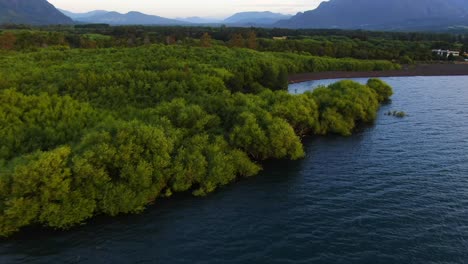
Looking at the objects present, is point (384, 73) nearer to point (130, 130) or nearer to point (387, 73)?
point (387, 73)

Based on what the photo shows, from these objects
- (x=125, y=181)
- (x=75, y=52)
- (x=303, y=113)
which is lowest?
(x=125, y=181)

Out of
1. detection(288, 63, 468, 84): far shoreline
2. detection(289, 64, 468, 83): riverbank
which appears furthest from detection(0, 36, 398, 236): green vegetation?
detection(289, 64, 468, 83): riverbank

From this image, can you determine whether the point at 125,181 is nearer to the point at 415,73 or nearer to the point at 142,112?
the point at 142,112

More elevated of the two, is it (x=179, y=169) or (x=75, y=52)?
(x=75, y=52)

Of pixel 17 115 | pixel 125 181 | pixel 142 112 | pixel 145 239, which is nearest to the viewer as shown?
pixel 145 239

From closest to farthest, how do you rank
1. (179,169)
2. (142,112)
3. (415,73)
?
(179,169)
(142,112)
(415,73)

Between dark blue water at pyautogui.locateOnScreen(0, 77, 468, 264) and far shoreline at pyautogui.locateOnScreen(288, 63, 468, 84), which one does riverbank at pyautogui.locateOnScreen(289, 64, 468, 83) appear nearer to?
far shoreline at pyautogui.locateOnScreen(288, 63, 468, 84)

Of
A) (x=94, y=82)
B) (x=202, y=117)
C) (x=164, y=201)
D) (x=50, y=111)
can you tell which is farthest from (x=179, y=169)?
(x=94, y=82)
